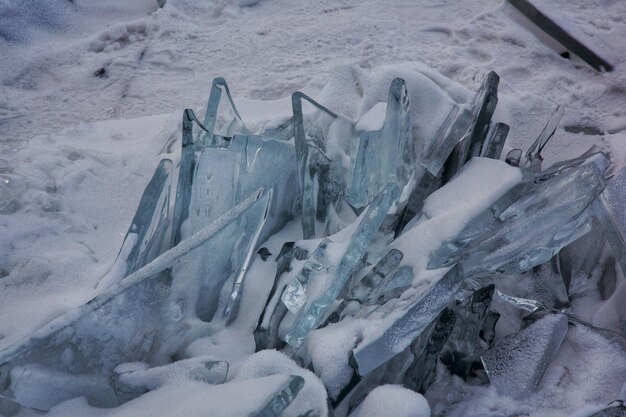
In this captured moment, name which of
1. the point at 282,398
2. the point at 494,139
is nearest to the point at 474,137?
the point at 494,139

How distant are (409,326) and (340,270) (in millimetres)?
175

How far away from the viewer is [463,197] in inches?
51.3

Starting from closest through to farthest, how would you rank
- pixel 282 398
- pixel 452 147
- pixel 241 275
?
pixel 282 398 < pixel 241 275 < pixel 452 147

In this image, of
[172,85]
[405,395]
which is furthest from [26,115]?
[405,395]

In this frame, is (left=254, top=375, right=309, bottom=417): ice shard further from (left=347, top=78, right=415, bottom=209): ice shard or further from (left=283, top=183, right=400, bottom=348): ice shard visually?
(left=347, top=78, right=415, bottom=209): ice shard

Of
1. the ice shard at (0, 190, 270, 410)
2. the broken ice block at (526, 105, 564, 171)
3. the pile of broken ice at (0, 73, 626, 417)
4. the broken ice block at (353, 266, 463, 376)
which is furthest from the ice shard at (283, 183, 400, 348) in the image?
the broken ice block at (526, 105, 564, 171)

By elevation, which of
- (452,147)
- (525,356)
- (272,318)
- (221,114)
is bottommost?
(525,356)

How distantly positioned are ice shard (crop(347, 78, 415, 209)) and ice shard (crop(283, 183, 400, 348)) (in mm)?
158

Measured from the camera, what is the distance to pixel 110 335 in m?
1.02

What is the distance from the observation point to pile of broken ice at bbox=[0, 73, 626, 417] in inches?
38.9

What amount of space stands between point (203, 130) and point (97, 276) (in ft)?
1.37

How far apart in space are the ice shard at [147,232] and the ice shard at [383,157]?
0.44 meters

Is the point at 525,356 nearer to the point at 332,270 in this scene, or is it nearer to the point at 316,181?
the point at 332,270

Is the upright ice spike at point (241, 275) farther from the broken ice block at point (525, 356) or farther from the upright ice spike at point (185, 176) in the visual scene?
the broken ice block at point (525, 356)
